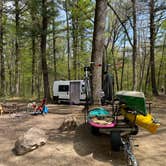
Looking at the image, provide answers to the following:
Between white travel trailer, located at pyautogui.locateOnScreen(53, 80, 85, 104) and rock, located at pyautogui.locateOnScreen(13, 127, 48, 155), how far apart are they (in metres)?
13.1

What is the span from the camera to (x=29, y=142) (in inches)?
221

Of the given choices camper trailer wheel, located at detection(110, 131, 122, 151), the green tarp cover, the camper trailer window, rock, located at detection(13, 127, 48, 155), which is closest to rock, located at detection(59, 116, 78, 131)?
rock, located at detection(13, 127, 48, 155)

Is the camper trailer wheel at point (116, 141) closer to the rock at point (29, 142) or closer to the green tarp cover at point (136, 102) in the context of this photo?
the green tarp cover at point (136, 102)

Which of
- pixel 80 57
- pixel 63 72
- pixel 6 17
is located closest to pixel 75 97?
pixel 80 57

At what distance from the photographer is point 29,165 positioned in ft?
16.4

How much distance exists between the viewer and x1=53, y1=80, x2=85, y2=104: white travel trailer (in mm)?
19641

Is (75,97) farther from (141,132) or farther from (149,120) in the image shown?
(149,120)

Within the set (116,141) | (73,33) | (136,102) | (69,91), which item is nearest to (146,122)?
(136,102)

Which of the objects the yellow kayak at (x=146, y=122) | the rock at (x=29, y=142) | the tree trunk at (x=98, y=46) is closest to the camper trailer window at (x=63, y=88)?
the tree trunk at (x=98, y=46)

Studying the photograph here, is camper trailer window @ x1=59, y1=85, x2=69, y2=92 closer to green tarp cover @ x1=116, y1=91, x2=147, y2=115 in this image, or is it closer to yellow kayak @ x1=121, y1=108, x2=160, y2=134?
green tarp cover @ x1=116, y1=91, x2=147, y2=115

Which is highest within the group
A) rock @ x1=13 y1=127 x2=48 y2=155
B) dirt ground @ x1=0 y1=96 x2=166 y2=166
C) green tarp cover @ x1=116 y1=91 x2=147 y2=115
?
green tarp cover @ x1=116 y1=91 x2=147 y2=115

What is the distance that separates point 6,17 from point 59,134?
2235 centimetres

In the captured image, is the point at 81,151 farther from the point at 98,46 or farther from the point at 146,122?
the point at 98,46

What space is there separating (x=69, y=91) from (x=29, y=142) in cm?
1615
